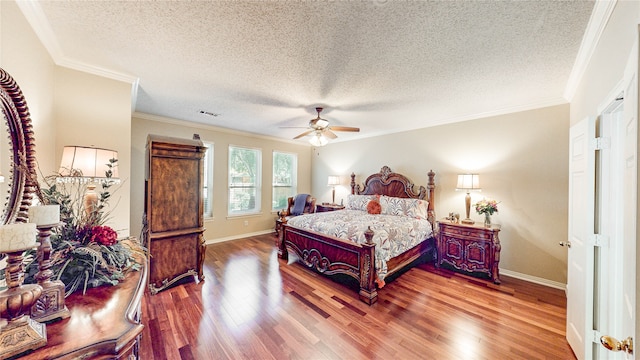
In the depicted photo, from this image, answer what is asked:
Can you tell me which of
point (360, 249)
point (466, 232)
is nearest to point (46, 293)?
point (360, 249)

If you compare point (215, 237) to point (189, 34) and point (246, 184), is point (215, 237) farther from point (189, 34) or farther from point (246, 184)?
point (189, 34)

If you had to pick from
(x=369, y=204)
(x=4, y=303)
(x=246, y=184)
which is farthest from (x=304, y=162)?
(x=4, y=303)

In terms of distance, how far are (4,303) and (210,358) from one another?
1510 mm

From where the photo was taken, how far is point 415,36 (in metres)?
1.79

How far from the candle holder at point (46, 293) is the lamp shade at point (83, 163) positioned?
0.88 m

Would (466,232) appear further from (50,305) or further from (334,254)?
(50,305)

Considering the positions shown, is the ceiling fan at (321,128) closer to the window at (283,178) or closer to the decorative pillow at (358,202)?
the decorative pillow at (358,202)

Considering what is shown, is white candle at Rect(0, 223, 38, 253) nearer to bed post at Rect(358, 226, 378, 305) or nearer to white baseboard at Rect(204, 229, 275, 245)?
bed post at Rect(358, 226, 378, 305)

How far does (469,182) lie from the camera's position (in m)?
3.51

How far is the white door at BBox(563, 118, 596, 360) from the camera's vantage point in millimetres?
1613

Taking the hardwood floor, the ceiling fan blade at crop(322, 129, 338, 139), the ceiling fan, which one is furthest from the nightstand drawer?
the ceiling fan blade at crop(322, 129, 338, 139)

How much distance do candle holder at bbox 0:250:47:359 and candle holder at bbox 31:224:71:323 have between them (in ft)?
0.33

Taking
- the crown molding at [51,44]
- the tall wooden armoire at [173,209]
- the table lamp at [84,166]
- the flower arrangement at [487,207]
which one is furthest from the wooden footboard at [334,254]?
the crown molding at [51,44]

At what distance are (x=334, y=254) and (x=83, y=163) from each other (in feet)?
8.81
